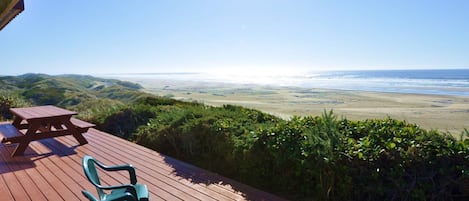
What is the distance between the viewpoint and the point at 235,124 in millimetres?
Result: 4375

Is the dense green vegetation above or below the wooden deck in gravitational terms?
above

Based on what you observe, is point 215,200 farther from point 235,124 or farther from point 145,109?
point 145,109

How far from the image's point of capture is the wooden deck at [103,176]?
329 centimetres

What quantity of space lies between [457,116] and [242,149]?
14.2m

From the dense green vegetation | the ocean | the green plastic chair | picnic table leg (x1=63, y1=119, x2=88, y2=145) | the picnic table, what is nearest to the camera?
the green plastic chair

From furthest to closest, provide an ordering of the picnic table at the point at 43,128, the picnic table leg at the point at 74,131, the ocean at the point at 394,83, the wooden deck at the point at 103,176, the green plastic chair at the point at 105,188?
the ocean at the point at 394,83, the picnic table leg at the point at 74,131, the picnic table at the point at 43,128, the wooden deck at the point at 103,176, the green plastic chair at the point at 105,188

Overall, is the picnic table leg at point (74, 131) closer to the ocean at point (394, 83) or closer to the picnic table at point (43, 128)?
the picnic table at point (43, 128)

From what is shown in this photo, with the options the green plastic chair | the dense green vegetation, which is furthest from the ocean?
the green plastic chair

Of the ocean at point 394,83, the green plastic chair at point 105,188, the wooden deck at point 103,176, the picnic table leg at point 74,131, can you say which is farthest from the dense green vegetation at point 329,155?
the ocean at point 394,83

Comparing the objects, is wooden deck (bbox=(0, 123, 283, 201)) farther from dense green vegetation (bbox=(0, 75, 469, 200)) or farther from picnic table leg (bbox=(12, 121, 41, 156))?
dense green vegetation (bbox=(0, 75, 469, 200))

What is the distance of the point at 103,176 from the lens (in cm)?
378

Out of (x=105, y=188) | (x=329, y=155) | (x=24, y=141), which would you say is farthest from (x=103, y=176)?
(x=329, y=155)

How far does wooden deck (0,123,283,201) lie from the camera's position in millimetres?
3295

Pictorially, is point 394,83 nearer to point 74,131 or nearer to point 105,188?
point 74,131
